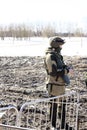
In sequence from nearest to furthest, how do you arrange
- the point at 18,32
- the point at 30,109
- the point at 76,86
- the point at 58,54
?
the point at 58,54 < the point at 30,109 < the point at 76,86 < the point at 18,32

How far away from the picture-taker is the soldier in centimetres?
677

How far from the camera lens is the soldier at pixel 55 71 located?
6773mm

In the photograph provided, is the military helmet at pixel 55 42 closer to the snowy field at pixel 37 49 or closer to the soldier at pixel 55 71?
the soldier at pixel 55 71

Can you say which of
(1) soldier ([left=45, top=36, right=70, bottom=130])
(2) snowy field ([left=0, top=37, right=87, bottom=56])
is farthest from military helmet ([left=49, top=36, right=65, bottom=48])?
(2) snowy field ([left=0, top=37, right=87, bottom=56])

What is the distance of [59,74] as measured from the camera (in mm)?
6934

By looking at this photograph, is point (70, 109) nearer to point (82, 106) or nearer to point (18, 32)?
point (82, 106)

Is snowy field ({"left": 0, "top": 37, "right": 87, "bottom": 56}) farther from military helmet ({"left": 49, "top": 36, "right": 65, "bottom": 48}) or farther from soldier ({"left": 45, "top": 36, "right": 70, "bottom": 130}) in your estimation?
military helmet ({"left": 49, "top": 36, "right": 65, "bottom": 48})

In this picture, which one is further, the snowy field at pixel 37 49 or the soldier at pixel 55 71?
the snowy field at pixel 37 49

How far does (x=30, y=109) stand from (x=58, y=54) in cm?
216

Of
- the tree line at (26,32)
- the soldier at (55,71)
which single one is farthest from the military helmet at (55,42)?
the tree line at (26,32)

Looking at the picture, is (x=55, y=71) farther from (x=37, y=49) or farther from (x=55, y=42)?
(x=37, y=49)

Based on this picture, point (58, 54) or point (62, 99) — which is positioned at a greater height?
point (58, 54)

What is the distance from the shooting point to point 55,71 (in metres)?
6.80

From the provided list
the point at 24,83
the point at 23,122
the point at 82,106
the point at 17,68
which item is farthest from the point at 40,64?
the point at 23,122
